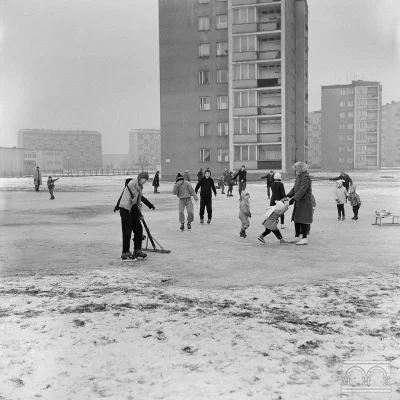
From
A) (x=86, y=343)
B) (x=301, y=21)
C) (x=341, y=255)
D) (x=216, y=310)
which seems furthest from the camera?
(x=301, y=21)

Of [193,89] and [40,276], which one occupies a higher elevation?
[193,89]

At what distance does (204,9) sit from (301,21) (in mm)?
14941

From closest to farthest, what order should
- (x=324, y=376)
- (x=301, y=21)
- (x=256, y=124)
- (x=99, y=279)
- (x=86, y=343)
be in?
(x=324, y=376) < (x=86, y=343) < (x=99, y=279) < (x=256, y=124) < (x=301, y=21)

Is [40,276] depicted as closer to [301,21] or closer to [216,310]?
[216,310]

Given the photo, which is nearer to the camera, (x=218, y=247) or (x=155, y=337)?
(x=155, y=337)

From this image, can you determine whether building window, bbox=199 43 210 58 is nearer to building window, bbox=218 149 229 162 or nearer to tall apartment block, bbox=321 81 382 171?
building window, bbox=218 149 229 162

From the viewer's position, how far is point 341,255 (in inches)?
367

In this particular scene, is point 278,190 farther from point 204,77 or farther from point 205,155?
point 204,77

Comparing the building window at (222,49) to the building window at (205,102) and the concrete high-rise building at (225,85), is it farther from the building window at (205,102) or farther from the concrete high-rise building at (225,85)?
the building window at (205,102)

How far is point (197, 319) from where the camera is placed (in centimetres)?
548

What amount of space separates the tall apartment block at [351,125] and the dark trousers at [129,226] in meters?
108

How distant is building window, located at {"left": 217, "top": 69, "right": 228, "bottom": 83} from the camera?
5228 centimetres

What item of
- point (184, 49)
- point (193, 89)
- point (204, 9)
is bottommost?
point (193, 89)

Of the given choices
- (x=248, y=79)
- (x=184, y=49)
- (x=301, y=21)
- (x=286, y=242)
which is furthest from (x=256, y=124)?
(x=286, y=242)
